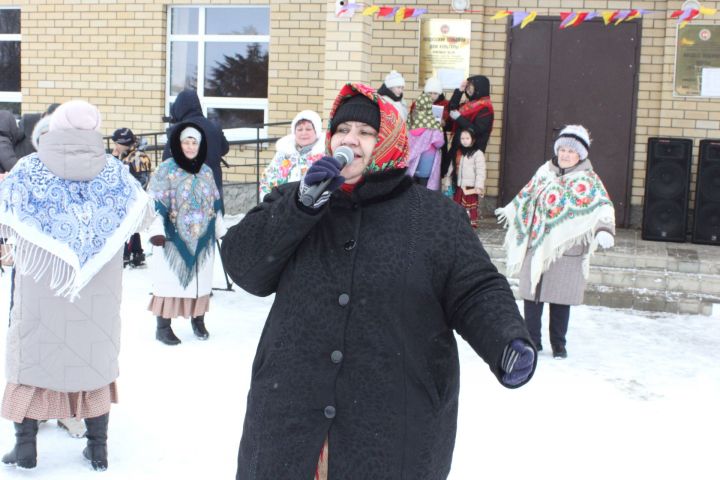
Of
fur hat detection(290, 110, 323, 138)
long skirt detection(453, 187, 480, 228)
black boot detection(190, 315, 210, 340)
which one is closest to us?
fur hat detection(290, 110, 323, 138)

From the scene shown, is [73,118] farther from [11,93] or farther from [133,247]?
[11,93]

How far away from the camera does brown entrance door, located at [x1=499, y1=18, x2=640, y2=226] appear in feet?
36.1

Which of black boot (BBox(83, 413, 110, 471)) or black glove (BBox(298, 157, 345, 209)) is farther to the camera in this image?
black boot (BBox(83, 413, 110, 471))

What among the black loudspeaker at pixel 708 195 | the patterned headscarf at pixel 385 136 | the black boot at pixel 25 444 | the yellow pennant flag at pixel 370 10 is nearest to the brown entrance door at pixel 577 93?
the black loudspeaker at pixel 708 195

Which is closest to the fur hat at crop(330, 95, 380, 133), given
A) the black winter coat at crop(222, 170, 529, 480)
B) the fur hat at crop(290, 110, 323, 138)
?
the black winter coat at crop(222, 170, 529, 480)

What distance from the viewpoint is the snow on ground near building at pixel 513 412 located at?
14.8 feet

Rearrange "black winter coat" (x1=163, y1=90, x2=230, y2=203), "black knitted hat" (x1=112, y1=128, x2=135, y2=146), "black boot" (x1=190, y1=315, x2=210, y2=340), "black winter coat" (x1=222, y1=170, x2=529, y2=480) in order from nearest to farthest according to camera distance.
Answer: "black winter coat" (x1=222, y1=170, x2=529, y2=480)
"black boot" (x1=190, y1=315, x2=210, y2=340)
"black winter coat" (x1=163, y1=90, x2=230, y2=203)
"black knitted hat" (x1=112, y1=128, x2=135, y2=146)

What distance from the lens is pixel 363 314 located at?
7.81ft

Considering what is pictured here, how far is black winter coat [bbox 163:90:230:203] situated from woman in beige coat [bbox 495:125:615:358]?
2589 mm

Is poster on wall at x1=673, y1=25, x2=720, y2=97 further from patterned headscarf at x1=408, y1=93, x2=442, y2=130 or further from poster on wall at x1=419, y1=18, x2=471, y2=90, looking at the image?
patterned headscarf at x1=408, y1=93, x2=442, y2=130

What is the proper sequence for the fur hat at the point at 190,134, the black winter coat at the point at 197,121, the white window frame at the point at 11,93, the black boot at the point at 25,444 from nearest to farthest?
the black boot at the point at 25,444 < the fur hat at the point at 190,134 < the black winter coat at the point at 197,121 < the white window frame at the point at 11,93

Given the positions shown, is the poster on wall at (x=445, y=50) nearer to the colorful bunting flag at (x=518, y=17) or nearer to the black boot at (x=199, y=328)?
the colorful bunting flag at (x=518, y=17)

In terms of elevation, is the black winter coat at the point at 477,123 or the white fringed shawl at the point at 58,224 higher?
the black winter coat at the point at 477,123

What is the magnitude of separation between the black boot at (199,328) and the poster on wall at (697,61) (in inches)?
259
